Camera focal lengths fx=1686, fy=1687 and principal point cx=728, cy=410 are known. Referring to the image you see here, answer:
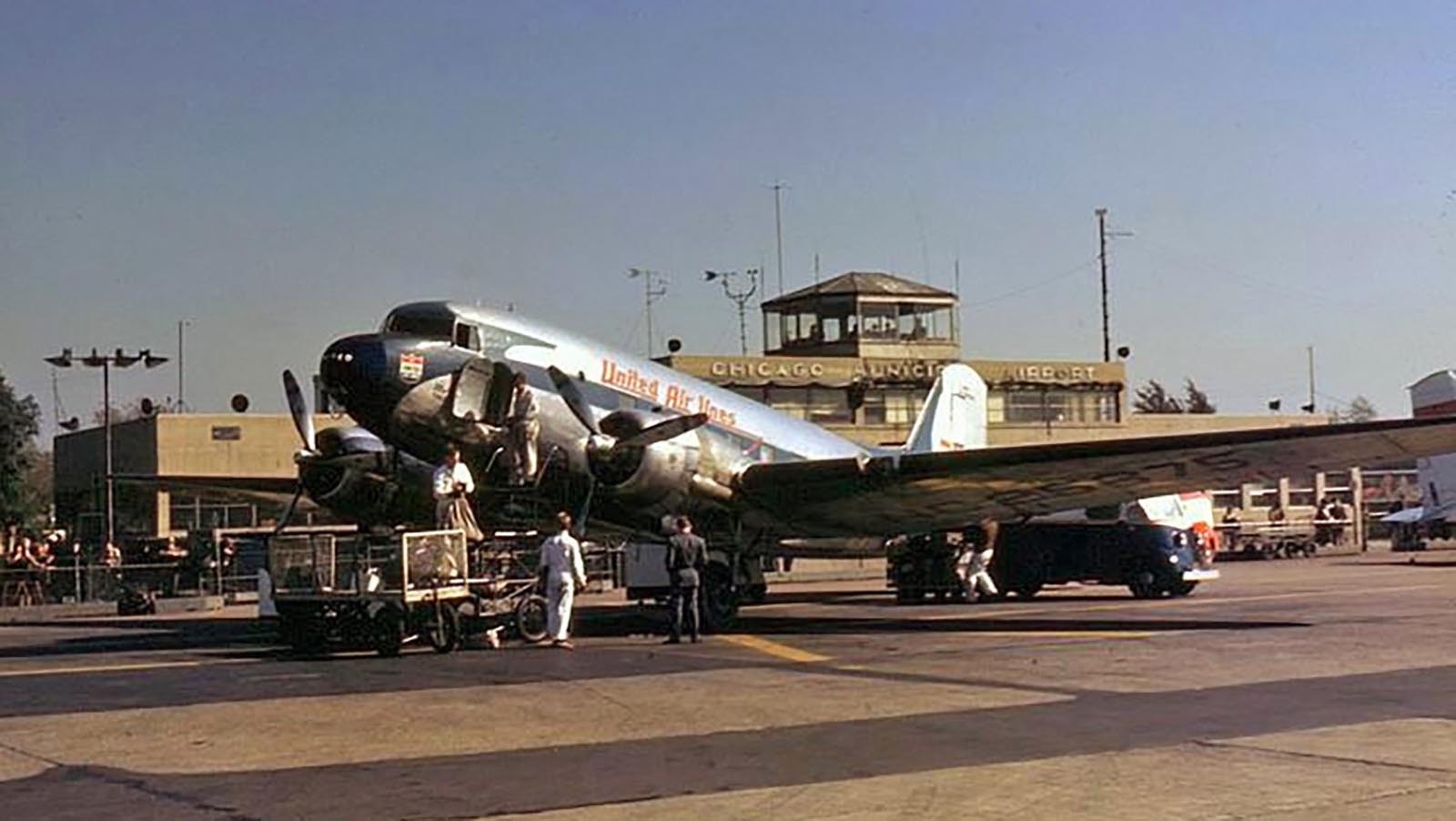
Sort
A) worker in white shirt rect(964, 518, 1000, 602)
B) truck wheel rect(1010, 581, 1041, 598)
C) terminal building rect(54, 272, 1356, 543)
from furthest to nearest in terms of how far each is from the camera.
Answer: terminal building rect(54, 272, 1356, 543) < truck wheel rect(1010, 581, 1041, 598) < worker in white shirt rect(964, 518, 1000, 602)

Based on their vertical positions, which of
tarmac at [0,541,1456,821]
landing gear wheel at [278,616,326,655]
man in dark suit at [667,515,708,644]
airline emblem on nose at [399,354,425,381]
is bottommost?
tarmac at [0,541,1456,821]

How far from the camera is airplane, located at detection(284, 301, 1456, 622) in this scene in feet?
79.1

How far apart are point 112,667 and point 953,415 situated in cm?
2367

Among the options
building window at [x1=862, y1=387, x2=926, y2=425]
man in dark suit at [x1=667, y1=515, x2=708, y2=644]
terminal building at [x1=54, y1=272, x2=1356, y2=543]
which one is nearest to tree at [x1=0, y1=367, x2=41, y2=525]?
terminal building at [x1=54, y1=272, x2=1356, y2=543]

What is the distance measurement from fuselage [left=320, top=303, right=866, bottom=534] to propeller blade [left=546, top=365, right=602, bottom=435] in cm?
12

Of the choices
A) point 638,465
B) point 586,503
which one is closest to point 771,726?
point 638,465

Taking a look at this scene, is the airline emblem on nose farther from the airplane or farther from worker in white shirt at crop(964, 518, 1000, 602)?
worker in white shirt at crop(964, 518, 1000, 602)

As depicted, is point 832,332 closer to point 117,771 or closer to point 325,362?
point 325,362

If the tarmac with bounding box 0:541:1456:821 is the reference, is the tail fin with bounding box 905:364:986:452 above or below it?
above

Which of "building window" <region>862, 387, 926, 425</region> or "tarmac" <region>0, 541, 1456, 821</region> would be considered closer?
"tarmac" <region>0, 541, 1456, 821</region>

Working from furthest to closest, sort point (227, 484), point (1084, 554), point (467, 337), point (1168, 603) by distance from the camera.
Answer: point (1084, 554) → point (227, 484) → point (1168, 603) → point (467, 337)

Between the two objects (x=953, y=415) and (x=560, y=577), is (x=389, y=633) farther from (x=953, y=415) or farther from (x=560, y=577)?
(x=953, y=415)

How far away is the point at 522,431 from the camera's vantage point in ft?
80.8

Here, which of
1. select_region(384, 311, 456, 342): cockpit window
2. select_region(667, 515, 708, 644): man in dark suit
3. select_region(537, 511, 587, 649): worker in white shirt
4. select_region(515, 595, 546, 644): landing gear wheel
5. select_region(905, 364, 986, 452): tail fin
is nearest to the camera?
select_region(537, 511, 587, 649): worker in white shirt
